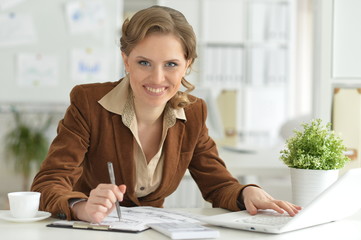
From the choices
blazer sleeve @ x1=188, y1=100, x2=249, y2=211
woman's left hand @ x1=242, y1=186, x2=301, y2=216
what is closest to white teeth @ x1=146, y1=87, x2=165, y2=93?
blazer sleeve @ x1=188, y1=100, x2=249, y2=211

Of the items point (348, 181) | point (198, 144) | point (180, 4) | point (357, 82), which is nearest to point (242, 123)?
point (180, 4)

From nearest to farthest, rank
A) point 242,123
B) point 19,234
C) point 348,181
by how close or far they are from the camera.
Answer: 1. point 19,234
2. point 348,181
3. point 242,123

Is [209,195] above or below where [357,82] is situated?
below

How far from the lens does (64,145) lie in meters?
1.61

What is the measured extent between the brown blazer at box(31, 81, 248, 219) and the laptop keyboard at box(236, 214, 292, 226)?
0.18 meters

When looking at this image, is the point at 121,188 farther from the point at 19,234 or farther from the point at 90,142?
the point at 90,142

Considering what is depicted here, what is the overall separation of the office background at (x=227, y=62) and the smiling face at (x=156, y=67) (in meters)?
0.38

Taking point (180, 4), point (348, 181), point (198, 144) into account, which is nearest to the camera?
point (348, 181)

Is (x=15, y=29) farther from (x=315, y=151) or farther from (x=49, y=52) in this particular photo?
(x=315, y=151)

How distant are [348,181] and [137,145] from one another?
0.64 metres

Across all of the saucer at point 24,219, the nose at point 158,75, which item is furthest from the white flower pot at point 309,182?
the saucer at point 24,219

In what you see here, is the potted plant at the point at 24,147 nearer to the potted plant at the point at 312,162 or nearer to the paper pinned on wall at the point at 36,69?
the paper pinned on wall at the point at 36,69

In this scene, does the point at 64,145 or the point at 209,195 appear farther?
the point at 209,195

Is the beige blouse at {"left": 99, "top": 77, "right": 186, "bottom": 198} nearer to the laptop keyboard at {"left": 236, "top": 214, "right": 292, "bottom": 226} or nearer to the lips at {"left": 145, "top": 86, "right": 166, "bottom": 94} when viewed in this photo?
the lips at {"left": 145, "top": 86, "right": 166, "bottom": 94}
